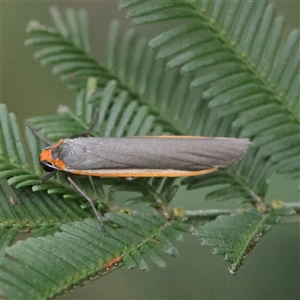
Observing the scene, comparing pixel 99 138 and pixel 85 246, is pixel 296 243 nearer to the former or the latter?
pixel 99 138

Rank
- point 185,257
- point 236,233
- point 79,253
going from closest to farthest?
point 79,253
point 236,233
point 185,257

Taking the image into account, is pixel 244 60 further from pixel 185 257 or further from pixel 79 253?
pixel 185 257

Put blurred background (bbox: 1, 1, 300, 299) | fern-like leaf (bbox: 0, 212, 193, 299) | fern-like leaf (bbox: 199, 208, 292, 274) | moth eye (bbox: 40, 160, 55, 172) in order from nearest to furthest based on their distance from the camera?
fern-like leaf (bbox: 0, 212, 193, 299) → fern-like leaf (bbox: 199, 208, 292, 274) → moth eye (bbox: 40, 160, 55, 172) → blurred background (bbox: 1, 1, 300, 299)

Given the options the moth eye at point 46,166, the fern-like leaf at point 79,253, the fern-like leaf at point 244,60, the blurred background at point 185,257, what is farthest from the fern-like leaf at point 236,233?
the blurred background at point 185,257

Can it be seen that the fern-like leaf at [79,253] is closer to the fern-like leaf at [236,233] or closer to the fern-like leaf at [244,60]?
the fern-like leaf at [236,233]

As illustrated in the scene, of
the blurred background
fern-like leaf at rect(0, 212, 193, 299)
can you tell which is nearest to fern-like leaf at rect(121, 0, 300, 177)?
fern-like leaf at rect(0, 212, 193, 299)

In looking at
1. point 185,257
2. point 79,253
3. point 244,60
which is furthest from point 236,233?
point 185,257

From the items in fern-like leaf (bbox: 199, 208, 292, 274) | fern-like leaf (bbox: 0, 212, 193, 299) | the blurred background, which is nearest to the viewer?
fern-like leaf (bbox: 0, 212, 193, 299)

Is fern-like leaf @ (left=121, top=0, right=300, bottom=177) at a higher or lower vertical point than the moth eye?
higher

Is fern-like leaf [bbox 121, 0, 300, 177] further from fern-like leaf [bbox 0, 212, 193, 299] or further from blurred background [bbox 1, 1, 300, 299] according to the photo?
blurred background [bbox 1, 1, 300, 299]
